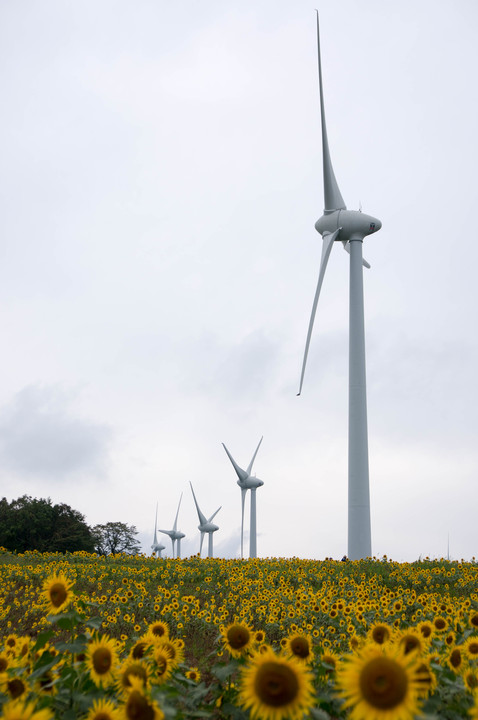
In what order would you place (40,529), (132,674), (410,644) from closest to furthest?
(132,674) → (410,644) → (40,529)

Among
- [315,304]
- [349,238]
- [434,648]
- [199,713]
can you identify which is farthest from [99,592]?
[349,238]

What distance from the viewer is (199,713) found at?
288 centimetres

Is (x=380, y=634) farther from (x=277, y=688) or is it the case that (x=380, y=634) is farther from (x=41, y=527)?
(x=41, y=527)

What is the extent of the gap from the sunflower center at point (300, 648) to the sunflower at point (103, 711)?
53.3 inches

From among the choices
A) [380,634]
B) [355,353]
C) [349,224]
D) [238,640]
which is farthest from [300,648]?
[349,224]

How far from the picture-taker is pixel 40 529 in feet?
176

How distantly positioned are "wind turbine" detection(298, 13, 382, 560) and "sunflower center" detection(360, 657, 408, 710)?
2717 centimetres

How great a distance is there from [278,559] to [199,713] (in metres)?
23.7

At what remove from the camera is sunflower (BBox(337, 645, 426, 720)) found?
2.17 meters

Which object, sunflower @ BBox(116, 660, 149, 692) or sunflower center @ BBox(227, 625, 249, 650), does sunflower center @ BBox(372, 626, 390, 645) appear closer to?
sunflower center @ BBox(227, 625, 249, 650)

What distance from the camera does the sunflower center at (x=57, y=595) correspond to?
4121 mm

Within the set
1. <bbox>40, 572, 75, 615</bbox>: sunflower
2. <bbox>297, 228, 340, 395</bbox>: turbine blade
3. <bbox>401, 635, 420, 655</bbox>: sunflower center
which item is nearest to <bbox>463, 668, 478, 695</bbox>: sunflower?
<bbox>401, 635, 420, 655</bbox>: sunflower center

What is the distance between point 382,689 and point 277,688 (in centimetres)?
46

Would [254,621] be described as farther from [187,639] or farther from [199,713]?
[199,713]
